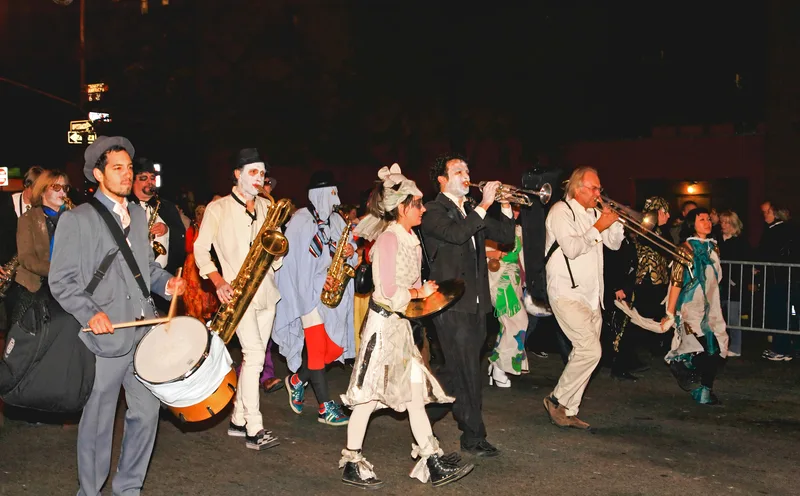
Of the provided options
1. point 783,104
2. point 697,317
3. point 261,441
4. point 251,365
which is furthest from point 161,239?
point 783,104

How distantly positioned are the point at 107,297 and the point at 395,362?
194 centimetres

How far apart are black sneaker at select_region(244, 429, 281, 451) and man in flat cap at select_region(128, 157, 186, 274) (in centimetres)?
233

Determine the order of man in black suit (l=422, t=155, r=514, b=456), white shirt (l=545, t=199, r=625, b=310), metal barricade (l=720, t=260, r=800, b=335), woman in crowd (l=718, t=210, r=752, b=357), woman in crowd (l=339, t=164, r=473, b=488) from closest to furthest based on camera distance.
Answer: woman in crowd (l=339, t=164, r=473, b=488)
man in black suit (l=422, t=155, r=514, b=456)
white shirt (l=545, t=199, r=625, b=310)
metal barricade (l=720, t=260, r=800, b=335)
woman in crowd (l=718, t=210, r=752, b=357)

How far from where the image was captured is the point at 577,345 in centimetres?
745

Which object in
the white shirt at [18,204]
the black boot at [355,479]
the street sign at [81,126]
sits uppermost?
the street sign at [81,126]

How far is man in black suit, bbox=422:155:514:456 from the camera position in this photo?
660 cm

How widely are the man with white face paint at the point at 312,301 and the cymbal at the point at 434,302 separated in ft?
6.94

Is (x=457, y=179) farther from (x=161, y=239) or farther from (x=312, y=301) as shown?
(x=161, y=239)

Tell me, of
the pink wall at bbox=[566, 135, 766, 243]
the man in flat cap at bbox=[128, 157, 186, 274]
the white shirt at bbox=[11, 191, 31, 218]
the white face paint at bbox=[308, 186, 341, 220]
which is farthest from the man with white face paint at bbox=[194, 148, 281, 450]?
the pink wall at bbox=[566, 135, 766, 243]

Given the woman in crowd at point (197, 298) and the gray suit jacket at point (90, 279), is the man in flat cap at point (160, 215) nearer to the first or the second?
the woman in crowd at point (197, 298)

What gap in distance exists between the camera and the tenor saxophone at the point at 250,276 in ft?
21.3

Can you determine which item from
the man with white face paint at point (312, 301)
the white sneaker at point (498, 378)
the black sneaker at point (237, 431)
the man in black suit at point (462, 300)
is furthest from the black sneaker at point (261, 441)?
the white sneaker at point (498, 378)

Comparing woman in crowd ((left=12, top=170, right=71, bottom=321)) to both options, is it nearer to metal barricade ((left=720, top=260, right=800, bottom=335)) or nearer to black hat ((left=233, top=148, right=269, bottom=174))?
black hat ((left=233, top=148, right=269, bottom=174))

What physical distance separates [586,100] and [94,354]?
18507mm
